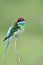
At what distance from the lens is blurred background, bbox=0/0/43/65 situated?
153 inches

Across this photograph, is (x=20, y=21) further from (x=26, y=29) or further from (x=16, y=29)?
(x=26, y=29)

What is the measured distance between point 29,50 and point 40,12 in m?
2.04

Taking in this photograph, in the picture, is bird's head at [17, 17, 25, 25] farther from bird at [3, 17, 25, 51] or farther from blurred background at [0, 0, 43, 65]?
blurred background at [0, 0, 43, 65]

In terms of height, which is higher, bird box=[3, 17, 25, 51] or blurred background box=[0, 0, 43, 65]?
blurred background box=[0, 0, 43, 65]

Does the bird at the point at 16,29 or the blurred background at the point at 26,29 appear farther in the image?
the blurred background at the point at 26,29

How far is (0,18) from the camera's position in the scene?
19.5ft

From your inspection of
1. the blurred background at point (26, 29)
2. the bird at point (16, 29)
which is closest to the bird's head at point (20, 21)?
the bird at point (16, 29)

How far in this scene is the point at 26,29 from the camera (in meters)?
5.39

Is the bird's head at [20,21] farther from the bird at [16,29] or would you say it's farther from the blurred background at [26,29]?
the blurred background at [26,29]

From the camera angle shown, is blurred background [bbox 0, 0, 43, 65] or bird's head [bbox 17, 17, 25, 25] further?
blurred background [bbox 0, 0, 43, 65]

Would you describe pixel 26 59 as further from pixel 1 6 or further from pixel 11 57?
pixel 1 6

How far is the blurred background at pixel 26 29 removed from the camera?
3883 mm

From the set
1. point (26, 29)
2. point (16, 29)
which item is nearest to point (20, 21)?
point (16, 29)

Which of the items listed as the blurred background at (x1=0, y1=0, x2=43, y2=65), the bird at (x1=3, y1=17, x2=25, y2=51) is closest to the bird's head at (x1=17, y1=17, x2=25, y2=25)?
the bird at (x1=3, y1=17, x2=25, y2=51)
